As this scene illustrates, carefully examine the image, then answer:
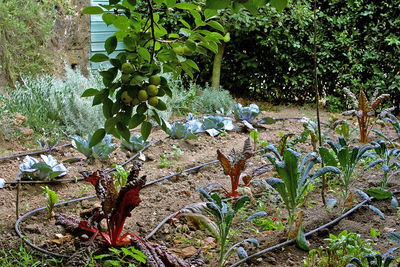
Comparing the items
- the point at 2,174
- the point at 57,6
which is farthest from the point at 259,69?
the point at 2,174

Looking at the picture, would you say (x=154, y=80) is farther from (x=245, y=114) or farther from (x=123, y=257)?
(x=245, y=114)

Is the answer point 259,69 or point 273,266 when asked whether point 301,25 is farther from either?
point 273,266

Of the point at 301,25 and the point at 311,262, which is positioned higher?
the point at 301,25

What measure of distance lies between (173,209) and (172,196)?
0.83ft

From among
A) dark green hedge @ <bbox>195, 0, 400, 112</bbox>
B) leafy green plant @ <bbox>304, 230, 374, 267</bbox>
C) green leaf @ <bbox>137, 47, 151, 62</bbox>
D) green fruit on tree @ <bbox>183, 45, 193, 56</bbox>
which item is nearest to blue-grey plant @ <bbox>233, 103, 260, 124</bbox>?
dark green hedge @ <bbox>195, 0, 400, 112</bbox>

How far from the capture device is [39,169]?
2.92 meters

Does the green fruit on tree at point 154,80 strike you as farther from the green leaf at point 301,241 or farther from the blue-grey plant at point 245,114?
the blue-grey plant at point 245,114

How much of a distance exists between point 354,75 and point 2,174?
5.51m

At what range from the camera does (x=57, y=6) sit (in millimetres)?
7191

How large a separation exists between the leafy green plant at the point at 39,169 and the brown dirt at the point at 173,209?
0.27 ft

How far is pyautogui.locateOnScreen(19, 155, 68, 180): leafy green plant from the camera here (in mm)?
2871

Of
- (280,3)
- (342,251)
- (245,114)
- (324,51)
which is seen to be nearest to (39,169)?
(342,251)

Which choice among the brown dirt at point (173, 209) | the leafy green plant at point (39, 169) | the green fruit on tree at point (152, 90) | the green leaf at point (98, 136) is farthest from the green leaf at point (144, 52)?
the leafy green plant at point (39, 169)

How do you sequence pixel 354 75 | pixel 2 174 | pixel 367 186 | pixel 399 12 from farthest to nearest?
pixel 354 75 → pixel 399 12 → pixel 2 174 → pixel 367 186
